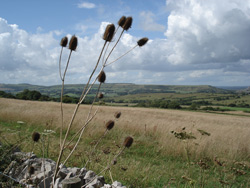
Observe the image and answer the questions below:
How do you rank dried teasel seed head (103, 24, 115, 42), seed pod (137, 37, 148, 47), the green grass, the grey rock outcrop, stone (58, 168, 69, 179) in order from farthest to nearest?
1. the green grass
2. stone (58, 168, 69, 179)
3. the grey rock outcrop
4. seed pod (137, 37, 148, 47)
5. dried teasel seed head (103, 24, 115, 42)

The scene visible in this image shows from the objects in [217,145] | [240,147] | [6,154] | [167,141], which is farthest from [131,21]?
[240,147]

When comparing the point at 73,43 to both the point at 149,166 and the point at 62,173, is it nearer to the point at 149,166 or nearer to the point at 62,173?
the point at 62,173

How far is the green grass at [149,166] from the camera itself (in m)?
3.90

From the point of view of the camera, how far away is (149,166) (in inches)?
184

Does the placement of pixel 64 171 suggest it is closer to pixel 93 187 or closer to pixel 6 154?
pixel 93 187

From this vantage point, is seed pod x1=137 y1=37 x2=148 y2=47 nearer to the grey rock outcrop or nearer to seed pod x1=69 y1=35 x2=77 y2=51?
seed pod x1=69 y1=35 x2=77 y2=51

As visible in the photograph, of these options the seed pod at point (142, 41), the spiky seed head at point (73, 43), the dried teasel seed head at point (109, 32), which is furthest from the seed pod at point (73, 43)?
the seed pod at point (142, 41)

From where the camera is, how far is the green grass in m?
3.90

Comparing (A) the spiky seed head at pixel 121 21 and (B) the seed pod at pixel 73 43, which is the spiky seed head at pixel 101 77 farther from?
(A) the spiky seed head at pixel 121 21

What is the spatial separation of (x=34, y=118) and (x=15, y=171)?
786cm

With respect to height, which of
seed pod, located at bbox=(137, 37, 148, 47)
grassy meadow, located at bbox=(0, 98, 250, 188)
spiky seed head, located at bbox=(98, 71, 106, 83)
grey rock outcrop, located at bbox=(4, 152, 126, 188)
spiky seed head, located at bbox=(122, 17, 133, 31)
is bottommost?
grassy meadow, located at bbox=(0, 98, 250, 188)

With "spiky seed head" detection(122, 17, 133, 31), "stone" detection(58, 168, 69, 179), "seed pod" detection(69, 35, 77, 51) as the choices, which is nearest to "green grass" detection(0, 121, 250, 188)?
"stone" detection(58, 168, 69, 179)

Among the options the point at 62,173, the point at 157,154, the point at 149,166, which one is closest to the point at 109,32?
the point at 62,173

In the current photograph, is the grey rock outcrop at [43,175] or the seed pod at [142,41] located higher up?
the seed pod at [142,41]
